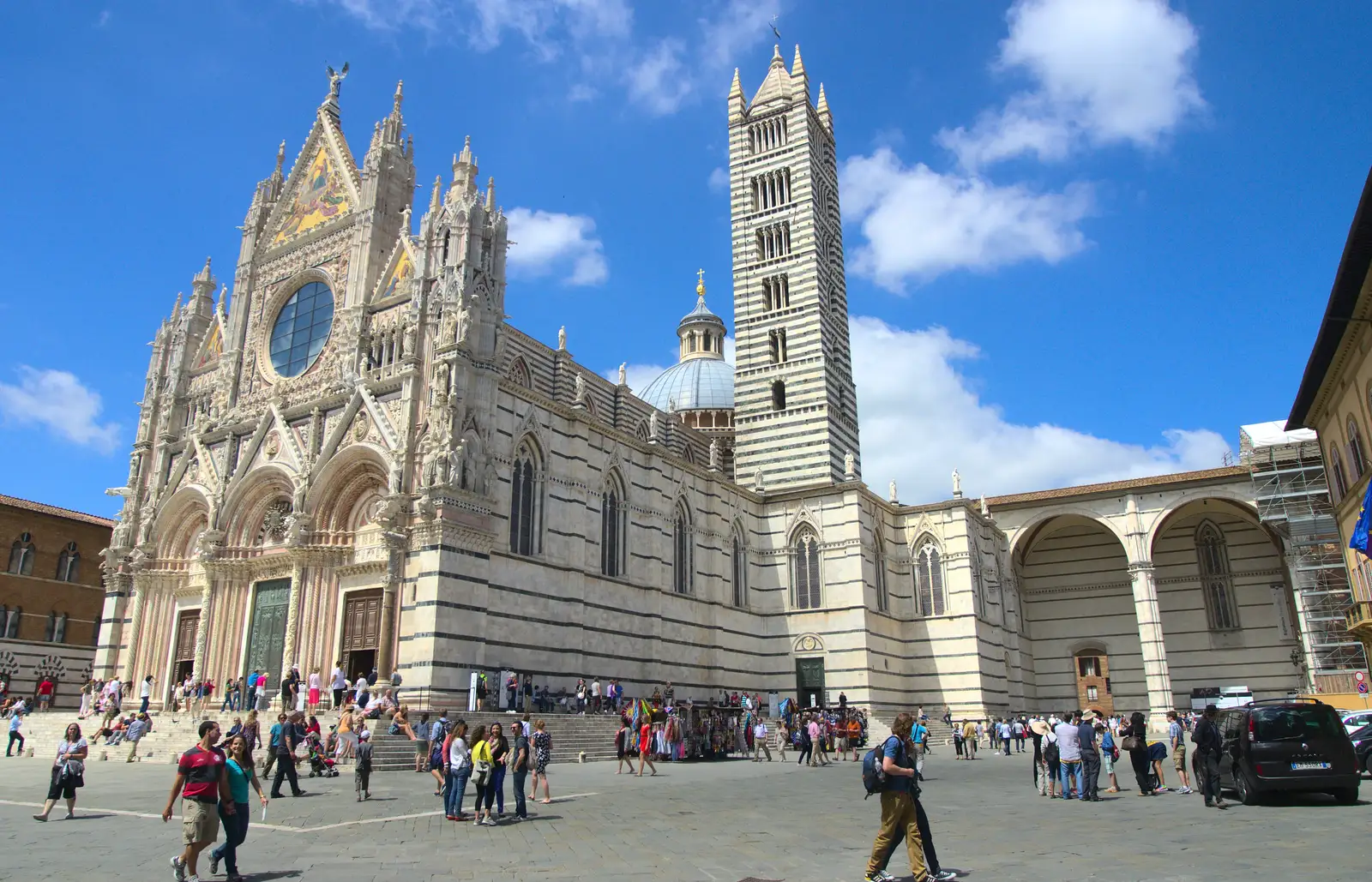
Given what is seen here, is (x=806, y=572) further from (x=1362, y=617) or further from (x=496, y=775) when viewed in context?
(x=496, y=775)

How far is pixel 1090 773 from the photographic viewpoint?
591 inches

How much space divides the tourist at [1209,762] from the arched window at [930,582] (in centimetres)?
2487

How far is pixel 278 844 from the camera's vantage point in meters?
11.0

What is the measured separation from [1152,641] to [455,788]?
3590cm

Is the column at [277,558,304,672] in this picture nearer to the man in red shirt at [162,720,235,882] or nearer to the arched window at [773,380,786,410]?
the man in red shirt at [162,720,235,882]

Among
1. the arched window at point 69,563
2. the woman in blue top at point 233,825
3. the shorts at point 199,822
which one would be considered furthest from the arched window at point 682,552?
the shorts at point 199,822

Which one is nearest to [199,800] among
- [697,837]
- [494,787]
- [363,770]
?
[494,787]

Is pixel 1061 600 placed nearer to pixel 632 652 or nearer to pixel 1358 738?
pixel 632 652

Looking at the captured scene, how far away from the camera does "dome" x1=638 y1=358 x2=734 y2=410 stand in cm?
5503

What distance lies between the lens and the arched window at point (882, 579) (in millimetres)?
38031

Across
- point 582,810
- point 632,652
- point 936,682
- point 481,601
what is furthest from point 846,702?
point 582,810

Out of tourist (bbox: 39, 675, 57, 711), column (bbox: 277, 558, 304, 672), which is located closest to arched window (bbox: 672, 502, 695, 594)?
column (bbox: 277, 558, 304, 672)

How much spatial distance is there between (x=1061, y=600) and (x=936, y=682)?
13.1 metres

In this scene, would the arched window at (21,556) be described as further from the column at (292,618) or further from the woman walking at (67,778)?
the woman walking at (67,778)
